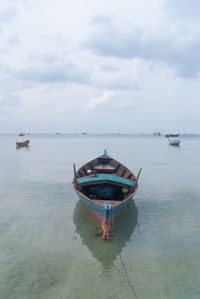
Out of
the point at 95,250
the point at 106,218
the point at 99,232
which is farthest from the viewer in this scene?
the point at 99,232

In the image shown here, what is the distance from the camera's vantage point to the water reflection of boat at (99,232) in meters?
10.4

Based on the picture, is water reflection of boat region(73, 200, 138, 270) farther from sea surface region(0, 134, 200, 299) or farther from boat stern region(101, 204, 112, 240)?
boat stern region(101, 204, 112, 240)

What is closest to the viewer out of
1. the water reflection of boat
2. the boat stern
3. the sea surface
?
the sea surface

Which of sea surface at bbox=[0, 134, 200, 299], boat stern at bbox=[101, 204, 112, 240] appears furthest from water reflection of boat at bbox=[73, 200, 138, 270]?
boat stern at bbox=[101, 204, 112, 240]

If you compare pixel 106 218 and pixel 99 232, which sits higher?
pixel 106 218

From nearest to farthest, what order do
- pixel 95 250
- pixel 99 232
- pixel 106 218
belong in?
1. pixel 95 250
2. pixel 106 218
3. pixel 99 232

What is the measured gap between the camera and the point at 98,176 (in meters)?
16.1

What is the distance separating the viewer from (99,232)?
12.3 meters

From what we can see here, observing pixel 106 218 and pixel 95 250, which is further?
pixel 106 218

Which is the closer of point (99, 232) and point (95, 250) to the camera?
point (95, 250)

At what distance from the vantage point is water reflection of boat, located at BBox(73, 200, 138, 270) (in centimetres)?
1040

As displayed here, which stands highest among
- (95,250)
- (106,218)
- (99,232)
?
(106,218)

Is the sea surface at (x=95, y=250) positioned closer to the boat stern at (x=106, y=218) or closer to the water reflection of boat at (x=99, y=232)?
the water reflection of boat at (x=99, y=232)

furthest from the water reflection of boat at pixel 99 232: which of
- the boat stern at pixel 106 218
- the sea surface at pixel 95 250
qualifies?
the boat stern at pixel 106 218
